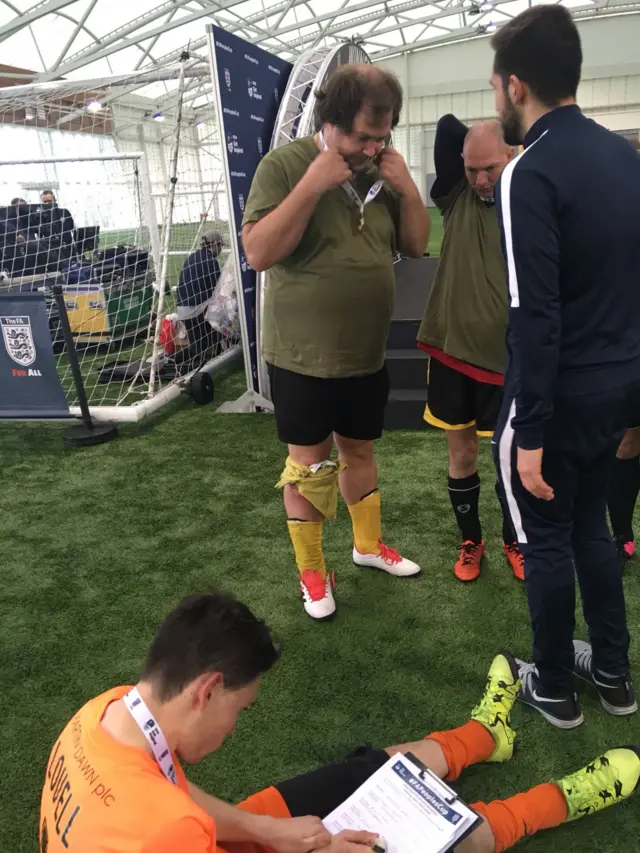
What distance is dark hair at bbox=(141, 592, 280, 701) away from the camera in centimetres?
85

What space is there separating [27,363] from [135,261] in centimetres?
263

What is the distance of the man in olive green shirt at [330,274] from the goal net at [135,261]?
205cm

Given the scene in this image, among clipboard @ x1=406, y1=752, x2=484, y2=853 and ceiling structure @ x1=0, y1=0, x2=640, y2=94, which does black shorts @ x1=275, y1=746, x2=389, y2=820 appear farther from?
ceiling structure @ x1=0, y1=0, x2=640, y2=94

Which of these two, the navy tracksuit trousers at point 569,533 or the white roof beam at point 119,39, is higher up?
the white roof beam at point 119,39

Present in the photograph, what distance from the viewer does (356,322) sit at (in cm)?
166

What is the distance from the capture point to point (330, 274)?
5.23 ft

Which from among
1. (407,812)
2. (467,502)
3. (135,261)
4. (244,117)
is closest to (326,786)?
(407,812)

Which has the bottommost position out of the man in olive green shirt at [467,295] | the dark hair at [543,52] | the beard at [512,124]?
the man in olive green shirt at [467,295]

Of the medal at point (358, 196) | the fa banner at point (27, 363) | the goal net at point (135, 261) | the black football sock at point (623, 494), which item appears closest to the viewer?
the medal at point (358, 196)

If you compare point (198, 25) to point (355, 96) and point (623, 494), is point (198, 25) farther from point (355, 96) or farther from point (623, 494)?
point (623, 494)

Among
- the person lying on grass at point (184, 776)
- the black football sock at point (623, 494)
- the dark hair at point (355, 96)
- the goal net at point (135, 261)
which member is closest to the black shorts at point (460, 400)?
the black football sock at point (623, 494)

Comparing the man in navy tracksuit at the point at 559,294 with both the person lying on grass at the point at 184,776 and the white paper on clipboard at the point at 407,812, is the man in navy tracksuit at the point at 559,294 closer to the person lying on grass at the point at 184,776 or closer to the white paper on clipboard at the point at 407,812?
the white paper on clipboard at the point at 407,812

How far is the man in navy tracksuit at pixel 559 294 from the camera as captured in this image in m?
1.03

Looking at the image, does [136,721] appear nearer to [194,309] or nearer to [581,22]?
[194,309]
